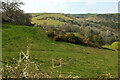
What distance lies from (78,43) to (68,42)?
210 cm

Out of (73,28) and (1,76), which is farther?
(73,28)

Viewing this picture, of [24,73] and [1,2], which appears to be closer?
[24,73]

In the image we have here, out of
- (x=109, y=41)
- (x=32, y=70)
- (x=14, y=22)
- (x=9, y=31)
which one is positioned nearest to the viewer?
(x=32, y=70)

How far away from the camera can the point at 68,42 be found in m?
22.9

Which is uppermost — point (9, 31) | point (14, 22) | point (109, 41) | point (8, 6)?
point (8, 6)

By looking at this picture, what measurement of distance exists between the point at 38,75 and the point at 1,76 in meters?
0.72

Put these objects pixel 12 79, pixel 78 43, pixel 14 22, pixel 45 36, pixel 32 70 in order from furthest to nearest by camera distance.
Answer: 1. pixel 14 22
2. pixel 78 43
3. pixel 45 36
4. pixel 32 70
5. pixel 12 79

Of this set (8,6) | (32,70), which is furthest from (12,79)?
(8,6)

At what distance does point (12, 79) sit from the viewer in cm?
255

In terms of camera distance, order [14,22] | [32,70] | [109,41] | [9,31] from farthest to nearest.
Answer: [109,41]
[14,22]
[9,31]
[32,70]

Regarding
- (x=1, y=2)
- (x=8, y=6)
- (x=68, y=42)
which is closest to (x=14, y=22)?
(x=8, y=6)

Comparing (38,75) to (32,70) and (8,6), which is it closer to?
(32,70)

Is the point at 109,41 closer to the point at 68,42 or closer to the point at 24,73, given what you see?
the point at 68,42

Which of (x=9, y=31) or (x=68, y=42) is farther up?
(x=9, y=31)
